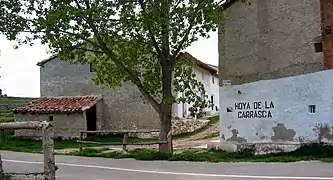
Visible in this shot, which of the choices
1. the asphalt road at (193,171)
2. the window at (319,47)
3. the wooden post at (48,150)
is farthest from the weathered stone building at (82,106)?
the wooden post at (48,150)

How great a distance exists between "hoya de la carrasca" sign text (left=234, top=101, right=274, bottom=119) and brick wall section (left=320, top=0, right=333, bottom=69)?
109 inches

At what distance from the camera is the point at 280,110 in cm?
1719

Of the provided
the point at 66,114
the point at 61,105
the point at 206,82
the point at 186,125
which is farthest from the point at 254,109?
the point at 206,82

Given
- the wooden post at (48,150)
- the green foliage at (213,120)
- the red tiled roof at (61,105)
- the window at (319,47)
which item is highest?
the window at (319,47)

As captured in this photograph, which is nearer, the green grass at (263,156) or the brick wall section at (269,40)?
the green grass at (263,156)

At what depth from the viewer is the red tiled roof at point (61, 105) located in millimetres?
34250

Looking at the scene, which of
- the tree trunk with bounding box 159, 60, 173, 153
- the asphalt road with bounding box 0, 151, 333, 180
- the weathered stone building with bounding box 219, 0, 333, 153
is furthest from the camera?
the tree trunk with bounding box 159, 60, 173, 153

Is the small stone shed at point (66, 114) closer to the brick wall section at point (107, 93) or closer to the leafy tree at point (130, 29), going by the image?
the brick wall section at point (107, 93)

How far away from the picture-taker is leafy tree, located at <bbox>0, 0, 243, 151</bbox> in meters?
17.5

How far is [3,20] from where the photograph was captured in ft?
57.2

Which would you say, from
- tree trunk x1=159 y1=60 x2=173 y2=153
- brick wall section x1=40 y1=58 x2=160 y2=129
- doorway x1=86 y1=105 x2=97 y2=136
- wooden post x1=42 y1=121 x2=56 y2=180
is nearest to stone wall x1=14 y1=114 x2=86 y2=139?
doorway x1=86 y1=105 x2=97 y2=136

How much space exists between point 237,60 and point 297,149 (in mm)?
4556

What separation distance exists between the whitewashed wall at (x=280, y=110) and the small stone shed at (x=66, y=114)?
55.3ft

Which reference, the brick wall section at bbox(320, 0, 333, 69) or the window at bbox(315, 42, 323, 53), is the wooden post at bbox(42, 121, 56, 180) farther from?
the window at bbox(315, 42, 323, 53)
